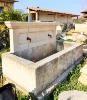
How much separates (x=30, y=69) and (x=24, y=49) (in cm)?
293

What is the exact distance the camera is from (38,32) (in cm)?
995

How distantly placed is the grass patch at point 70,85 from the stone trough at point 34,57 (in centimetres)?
37

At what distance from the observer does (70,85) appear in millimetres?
7258

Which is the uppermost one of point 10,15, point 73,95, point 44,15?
point 44,15

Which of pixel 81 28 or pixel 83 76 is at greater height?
pixel 81 28

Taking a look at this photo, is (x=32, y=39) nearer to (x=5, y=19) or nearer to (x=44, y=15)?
(x=5, y=19)

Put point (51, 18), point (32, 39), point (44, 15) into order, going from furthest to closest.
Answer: point (51, 18), point (44, 15), point (32, 39)

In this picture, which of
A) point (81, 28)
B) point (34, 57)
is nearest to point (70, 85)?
point (34, 57)

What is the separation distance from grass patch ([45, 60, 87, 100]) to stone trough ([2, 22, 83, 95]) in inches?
14.4

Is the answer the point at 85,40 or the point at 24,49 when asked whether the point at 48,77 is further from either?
the point at 85,40

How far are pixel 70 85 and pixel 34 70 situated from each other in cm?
196

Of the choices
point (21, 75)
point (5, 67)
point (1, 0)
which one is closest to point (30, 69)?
point (21, 75)

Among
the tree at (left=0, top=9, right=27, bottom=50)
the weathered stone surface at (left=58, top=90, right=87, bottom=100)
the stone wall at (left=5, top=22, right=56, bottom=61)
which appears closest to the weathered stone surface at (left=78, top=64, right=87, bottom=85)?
the weathered stone surface at (left=58, top=90, right=87, bottom=100)

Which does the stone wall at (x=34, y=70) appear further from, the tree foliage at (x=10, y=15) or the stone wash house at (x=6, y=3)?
the stone wash house at (x=6, y=3)
